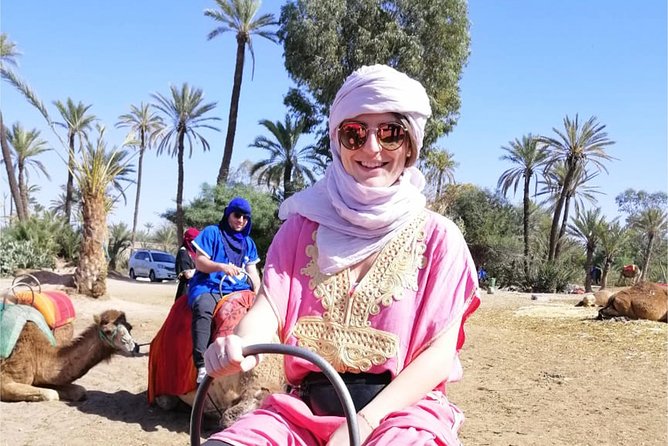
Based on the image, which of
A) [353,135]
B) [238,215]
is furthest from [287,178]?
[353,135]

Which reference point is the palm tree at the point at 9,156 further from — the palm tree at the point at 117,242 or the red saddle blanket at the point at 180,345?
the red saddle blanket at the point at 180,345

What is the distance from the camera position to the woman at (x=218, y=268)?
214 inches

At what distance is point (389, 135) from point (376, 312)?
58 centimetres

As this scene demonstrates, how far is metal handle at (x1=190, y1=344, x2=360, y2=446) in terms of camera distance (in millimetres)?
1689

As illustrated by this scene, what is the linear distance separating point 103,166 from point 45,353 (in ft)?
33.8

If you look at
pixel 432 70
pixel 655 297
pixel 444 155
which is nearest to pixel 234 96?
pixel 432 70

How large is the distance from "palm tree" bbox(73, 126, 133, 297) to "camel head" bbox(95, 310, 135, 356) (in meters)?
10.2

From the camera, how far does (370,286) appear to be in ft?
7.13

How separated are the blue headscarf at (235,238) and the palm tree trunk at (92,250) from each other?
11065 mm

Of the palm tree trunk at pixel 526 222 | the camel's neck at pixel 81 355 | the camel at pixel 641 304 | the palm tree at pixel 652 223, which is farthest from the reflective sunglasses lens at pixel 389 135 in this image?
the palm tree at pixel 652 223

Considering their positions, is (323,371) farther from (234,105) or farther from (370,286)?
(234,105)

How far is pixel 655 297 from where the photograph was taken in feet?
40.1

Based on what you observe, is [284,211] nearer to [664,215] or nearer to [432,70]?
[432,70]

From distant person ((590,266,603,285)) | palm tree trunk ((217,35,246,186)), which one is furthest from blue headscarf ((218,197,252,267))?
distant person ((590,266,603,285))
